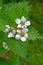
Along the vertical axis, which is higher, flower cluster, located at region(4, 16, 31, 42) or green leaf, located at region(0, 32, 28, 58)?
flower cluster, located at region(4, 16, 31, 42)

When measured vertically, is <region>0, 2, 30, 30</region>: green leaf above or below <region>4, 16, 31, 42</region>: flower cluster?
above

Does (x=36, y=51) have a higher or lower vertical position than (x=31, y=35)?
lower

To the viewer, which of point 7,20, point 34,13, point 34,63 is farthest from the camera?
point 34,13

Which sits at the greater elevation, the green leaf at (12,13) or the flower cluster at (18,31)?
the green leaf at (12,13)

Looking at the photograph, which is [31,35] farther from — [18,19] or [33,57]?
[33,57]

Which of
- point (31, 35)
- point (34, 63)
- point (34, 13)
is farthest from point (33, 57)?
point (31, 35)

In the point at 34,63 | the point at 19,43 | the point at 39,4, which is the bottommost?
the point at 34,63

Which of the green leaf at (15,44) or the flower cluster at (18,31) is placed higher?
the flower cluster at (18,31)

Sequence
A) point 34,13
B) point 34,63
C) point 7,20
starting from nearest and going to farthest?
point 7,20
point 34,63
point 34,13

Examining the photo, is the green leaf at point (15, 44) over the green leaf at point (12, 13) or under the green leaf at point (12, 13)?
under

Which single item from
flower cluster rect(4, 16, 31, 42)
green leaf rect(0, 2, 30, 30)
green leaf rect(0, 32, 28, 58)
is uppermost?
green leaf rect(0, 2, 30, 30)

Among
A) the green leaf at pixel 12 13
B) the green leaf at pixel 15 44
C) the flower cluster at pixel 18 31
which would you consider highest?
the green leaf at pixel 12 13
